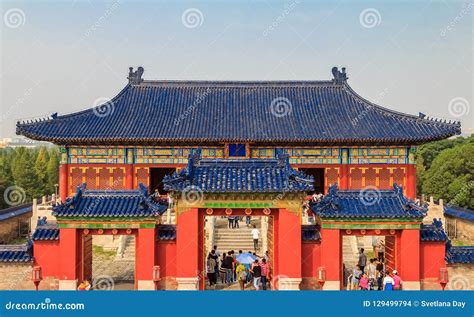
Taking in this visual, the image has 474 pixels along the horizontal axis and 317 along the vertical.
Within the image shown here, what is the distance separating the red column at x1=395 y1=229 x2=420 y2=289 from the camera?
1541 cm

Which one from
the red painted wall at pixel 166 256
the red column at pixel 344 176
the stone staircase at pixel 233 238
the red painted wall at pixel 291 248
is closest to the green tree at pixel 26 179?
the stone staircase at pixel 233 238

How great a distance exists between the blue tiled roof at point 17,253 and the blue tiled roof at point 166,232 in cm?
415

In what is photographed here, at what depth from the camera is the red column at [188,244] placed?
Answer: 1539 cm

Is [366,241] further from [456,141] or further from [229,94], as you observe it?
[456,141]

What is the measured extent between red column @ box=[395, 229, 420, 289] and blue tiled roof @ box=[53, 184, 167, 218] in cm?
749

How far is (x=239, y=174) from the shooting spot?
1616cm

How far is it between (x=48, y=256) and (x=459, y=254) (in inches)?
513

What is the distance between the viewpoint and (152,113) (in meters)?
31.1

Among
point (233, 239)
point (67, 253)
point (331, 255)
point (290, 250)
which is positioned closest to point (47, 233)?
point (67, 253)

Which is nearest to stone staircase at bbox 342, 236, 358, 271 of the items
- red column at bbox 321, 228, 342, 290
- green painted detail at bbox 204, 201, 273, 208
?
red column at bbox 321, 228, 342, 290

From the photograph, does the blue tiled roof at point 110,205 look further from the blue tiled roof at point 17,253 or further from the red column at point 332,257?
the red column at point 332,257

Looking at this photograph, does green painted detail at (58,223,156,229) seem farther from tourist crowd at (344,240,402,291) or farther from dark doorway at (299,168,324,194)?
dark doorway at (299,168,324,194)

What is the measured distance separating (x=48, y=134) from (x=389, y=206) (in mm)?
19845

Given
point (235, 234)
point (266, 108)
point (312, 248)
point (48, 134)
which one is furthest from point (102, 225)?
point (266, 108)
